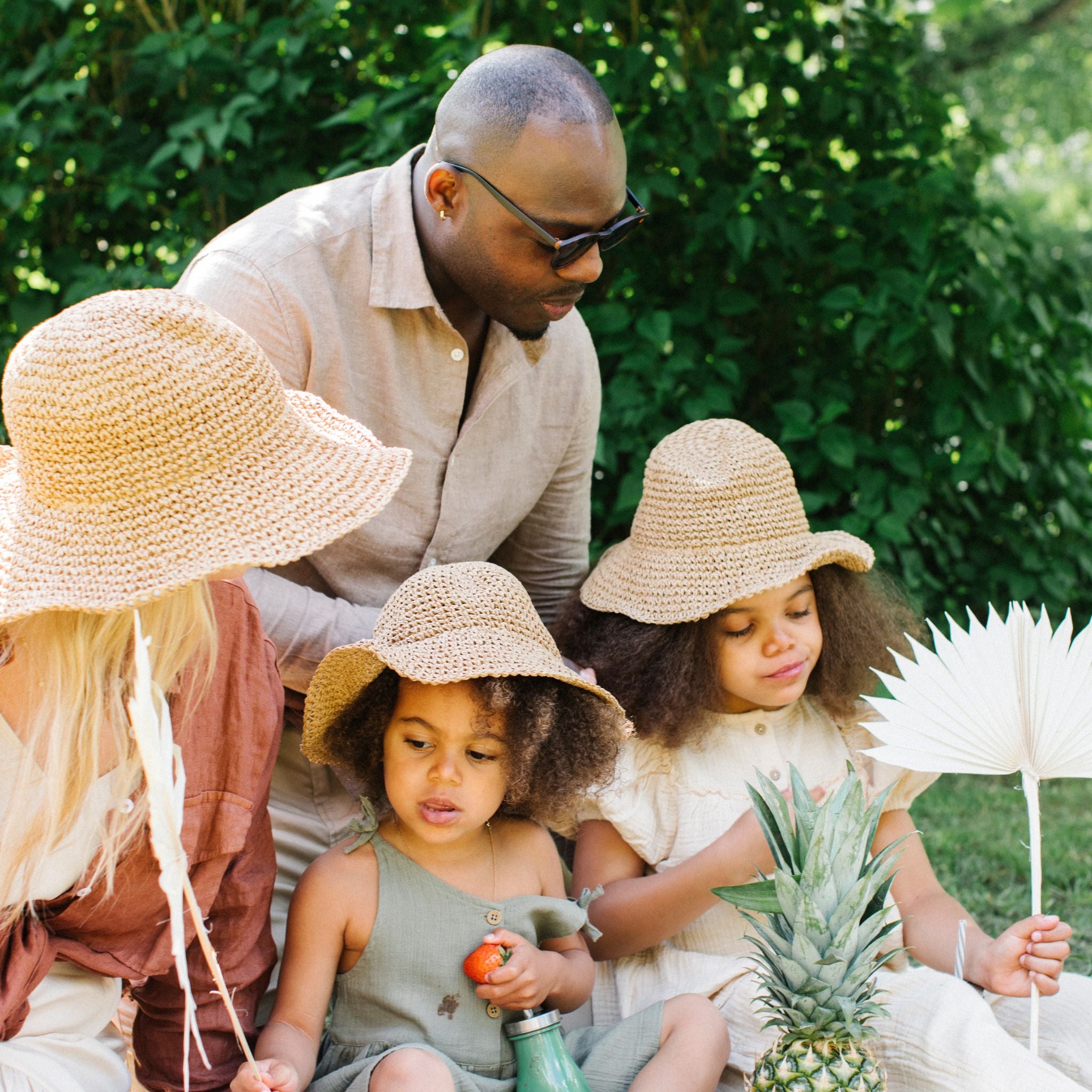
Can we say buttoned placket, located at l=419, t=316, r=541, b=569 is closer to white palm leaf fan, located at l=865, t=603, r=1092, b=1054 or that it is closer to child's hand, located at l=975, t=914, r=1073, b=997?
white palm leaf fan, located at l=865, t=603, r=1092, b=1054

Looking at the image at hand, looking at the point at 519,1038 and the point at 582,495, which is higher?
the point at 582,495

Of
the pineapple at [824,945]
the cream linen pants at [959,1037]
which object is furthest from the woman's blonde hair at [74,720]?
the cream linen pants at [959,1037]

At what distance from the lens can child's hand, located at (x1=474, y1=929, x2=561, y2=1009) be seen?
2.21 m

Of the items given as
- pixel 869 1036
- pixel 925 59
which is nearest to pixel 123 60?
pixel 925 59

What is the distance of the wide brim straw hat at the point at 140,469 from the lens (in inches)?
63.4

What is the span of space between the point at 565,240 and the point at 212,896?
1.39m

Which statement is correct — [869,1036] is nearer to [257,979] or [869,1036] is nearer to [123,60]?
[257,979]

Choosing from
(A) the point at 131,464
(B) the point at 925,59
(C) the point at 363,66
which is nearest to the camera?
(A) the point at 131,464

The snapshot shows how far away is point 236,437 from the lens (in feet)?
5.66

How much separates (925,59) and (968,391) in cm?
141

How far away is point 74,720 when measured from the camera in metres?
1.80

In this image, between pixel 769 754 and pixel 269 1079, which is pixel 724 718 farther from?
pixel 269 1079

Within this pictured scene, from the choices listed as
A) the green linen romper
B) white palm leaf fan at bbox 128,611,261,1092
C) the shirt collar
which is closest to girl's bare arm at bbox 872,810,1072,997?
the green linen romper

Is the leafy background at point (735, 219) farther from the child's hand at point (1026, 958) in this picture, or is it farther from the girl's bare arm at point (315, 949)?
the girl's bare arm at point (315, 949)
